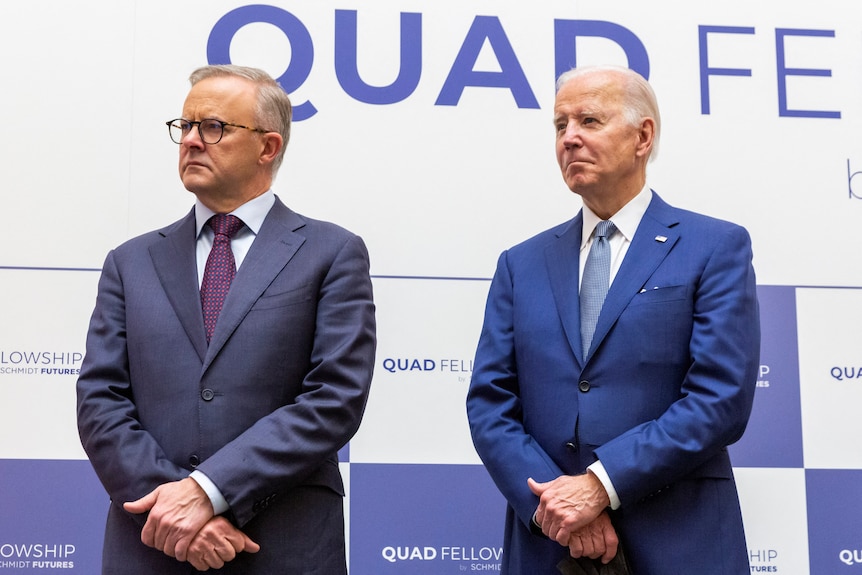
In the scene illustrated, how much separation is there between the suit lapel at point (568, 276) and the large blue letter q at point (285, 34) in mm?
1257

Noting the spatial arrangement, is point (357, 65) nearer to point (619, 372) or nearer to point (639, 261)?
point (639, 261)

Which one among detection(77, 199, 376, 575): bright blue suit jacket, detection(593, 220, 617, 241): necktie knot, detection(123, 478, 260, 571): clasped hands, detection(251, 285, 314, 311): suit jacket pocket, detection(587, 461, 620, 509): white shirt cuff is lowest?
detection(123, 478, 260, 571): clasped hands

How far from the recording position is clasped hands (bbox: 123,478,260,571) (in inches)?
85.0

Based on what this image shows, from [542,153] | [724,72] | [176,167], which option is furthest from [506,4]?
[176,167]

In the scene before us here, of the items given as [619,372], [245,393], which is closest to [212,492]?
[245,393]

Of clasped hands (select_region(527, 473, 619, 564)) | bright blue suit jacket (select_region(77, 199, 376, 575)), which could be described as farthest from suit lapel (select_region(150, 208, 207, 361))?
clasped hands (select_region(527, 473, 619, 564))

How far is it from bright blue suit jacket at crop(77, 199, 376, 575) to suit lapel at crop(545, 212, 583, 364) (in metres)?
0.46

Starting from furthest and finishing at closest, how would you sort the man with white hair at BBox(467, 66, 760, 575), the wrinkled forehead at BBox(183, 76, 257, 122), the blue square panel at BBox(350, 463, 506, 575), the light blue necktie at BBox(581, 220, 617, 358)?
the blue square panel at BBox(350, 463, 506, 575) < the wrinkled forehead at BBox(183, 76, 257, 122) < the light blue necktie at BBox(581, 220, 617, 358) < the man with white hair at BBox(467, 66, 760, 575)

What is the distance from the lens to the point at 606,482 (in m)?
2.23

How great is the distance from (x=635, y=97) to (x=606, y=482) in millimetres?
1012

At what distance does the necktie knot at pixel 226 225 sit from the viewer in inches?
101

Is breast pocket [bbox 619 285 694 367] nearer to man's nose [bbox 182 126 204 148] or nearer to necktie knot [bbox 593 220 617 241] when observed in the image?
necktie knot [bbox 593 220 617 241]

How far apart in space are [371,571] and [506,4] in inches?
78.9

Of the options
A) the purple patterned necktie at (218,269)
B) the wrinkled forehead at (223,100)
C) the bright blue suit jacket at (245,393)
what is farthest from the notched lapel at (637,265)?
the wrinkled forehead at (223,100)
